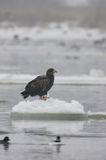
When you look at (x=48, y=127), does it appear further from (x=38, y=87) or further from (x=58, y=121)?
(x=38, y=87)

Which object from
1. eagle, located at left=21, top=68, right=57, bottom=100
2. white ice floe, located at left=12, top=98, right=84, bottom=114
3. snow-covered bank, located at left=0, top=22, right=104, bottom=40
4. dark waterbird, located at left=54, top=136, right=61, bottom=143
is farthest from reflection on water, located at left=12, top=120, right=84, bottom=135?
snow-covered bank, located at left=0, top=22, right=104, bottom=40

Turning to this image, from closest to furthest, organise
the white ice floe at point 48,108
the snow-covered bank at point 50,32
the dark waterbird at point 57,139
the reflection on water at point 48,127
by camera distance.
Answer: the dark waterbird at point 57,139
the reflection on water at point 48,127
the white ice floe at point 48,108
the snow-covered bank at point 50,32

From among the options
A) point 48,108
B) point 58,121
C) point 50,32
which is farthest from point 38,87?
point 50,32

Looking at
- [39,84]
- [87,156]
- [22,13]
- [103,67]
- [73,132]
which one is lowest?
[87,156]

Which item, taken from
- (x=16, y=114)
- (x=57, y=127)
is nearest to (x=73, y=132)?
(x=57, y=127)

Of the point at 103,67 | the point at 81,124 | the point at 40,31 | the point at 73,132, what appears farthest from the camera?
the point at 40,31

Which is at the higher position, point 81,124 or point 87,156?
point 81,124

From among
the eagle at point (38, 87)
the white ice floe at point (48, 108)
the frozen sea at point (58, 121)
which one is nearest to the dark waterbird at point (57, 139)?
the frozen sea at point (58, 121)

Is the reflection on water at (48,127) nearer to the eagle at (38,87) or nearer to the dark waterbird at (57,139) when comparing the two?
the dark waterbird at (57,139)

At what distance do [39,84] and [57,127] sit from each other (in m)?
1.80

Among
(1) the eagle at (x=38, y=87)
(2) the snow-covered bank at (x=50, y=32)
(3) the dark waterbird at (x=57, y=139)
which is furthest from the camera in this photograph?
(2) the snow-covered bank at (x=50, y=32)

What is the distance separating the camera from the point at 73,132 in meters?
12.3

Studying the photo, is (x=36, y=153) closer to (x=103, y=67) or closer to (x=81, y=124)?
(x=81, y=124)

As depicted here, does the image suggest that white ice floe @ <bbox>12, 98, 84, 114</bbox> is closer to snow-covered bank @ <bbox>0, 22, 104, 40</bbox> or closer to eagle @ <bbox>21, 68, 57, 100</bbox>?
eagle @ <bbox>21, 68, 57, 100</bbox>
